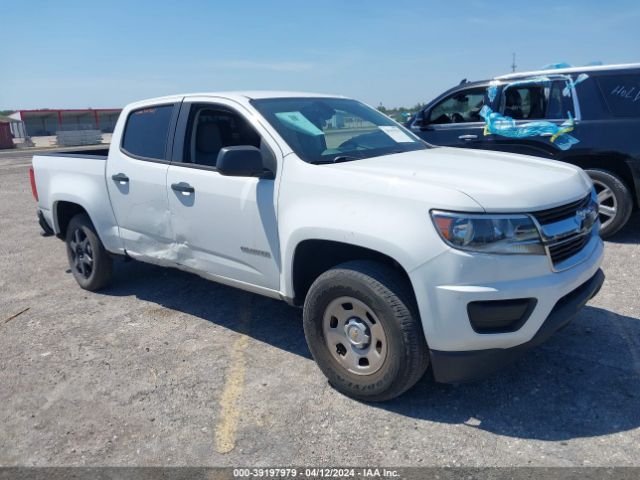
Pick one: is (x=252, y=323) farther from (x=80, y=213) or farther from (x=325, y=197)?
(x=80, y=213)

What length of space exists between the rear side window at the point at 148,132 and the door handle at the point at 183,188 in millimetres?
391

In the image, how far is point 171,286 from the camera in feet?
18.9

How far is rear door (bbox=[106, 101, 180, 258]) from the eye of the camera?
14.7 feet

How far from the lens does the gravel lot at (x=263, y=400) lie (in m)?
2.91

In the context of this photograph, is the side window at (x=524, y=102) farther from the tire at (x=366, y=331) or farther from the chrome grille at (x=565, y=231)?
the tire at (x=366, y=331)

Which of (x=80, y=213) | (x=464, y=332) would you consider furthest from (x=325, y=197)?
(x=80, y=213)

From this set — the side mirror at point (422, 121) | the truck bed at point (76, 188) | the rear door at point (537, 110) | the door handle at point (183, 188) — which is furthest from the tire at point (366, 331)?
the side mirror at point (422, 121)

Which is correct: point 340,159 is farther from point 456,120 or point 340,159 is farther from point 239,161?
point 456,120

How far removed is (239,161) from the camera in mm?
3490

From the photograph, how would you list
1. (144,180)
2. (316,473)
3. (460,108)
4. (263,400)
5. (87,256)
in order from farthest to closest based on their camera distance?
(460,108) → (87,256) → (144,180) → (263,400) → (316,473)

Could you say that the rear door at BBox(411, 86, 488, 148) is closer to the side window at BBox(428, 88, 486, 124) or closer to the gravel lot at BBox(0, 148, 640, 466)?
the side window at BBox(428, 88, 486, 124)

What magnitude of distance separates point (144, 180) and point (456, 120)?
4666mm

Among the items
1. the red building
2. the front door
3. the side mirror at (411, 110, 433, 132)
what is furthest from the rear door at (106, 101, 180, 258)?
the red building

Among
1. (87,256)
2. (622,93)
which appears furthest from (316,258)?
(622,93)
